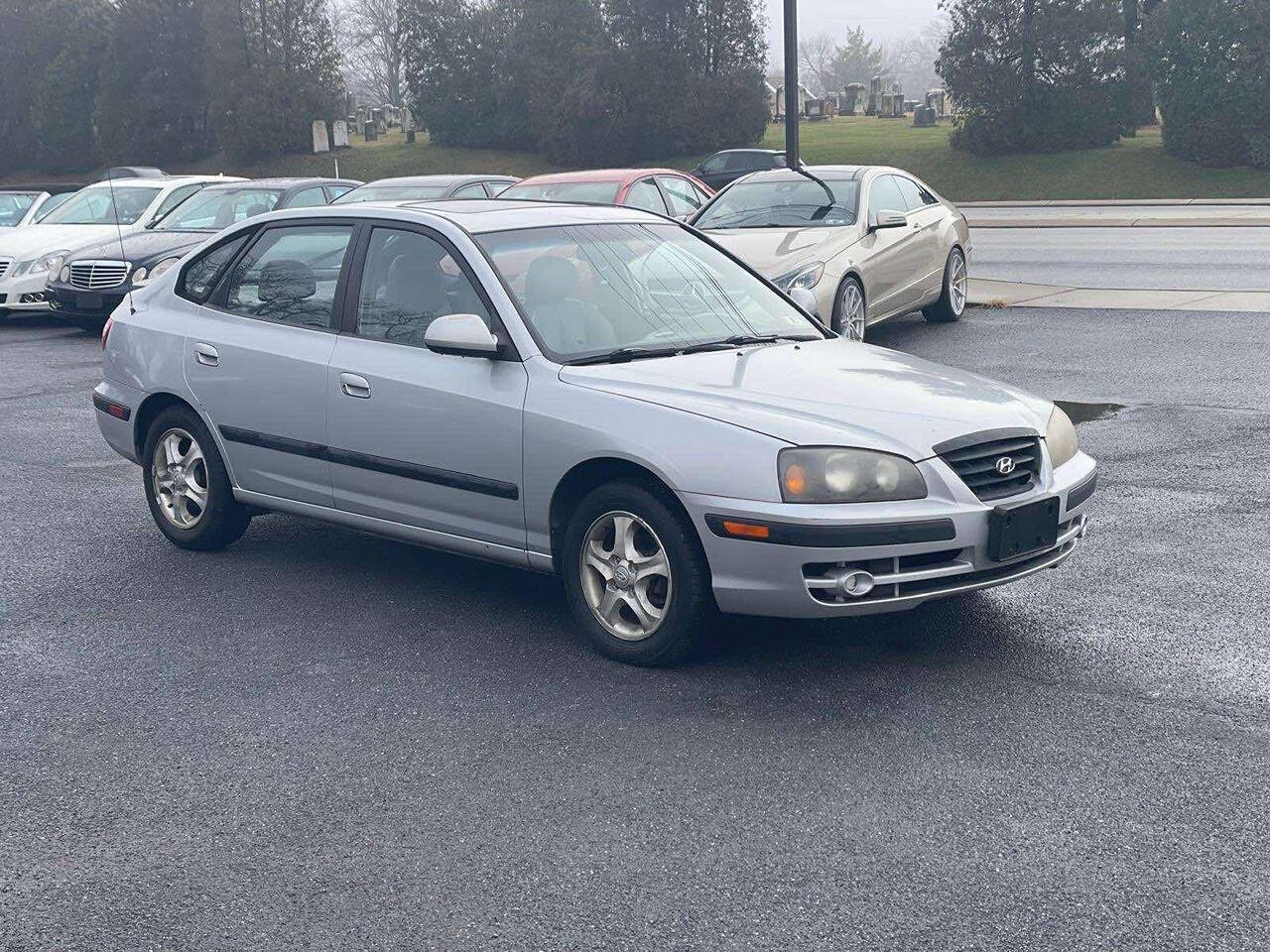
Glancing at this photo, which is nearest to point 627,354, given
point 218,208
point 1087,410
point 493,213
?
point 493,213

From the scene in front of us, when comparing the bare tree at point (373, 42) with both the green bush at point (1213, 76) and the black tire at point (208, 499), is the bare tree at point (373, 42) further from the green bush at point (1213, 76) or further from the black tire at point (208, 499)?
the black tire at point (208, 499)

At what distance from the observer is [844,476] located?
4.86 metres

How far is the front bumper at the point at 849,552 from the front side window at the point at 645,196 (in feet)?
33.8

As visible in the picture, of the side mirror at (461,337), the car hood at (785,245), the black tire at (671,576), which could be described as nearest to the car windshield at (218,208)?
the car hood at (785,245)

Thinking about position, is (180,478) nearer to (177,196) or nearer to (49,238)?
(49,238)

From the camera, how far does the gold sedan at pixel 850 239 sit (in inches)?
464

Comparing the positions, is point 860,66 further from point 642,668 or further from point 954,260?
point 642,668

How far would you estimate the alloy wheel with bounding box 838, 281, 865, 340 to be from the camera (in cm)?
1180

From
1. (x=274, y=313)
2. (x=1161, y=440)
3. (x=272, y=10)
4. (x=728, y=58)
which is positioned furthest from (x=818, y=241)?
(x=272, y=10)

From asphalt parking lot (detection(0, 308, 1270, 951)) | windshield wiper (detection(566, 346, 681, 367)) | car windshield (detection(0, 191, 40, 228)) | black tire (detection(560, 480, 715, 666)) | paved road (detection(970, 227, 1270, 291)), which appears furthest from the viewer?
car windshield (detection(0, 191, 40, 228))

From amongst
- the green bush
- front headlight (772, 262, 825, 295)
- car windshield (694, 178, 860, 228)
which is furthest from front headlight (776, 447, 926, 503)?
the green bush

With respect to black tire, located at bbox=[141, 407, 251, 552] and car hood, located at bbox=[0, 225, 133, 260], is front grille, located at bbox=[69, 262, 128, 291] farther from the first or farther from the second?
black tire, located at bbox=[141, 407, 251, 552]

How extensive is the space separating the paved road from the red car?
15.4 feet

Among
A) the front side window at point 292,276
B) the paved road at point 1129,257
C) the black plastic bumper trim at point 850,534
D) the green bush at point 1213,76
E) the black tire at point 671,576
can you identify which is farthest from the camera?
the green bush at point 1213,76
